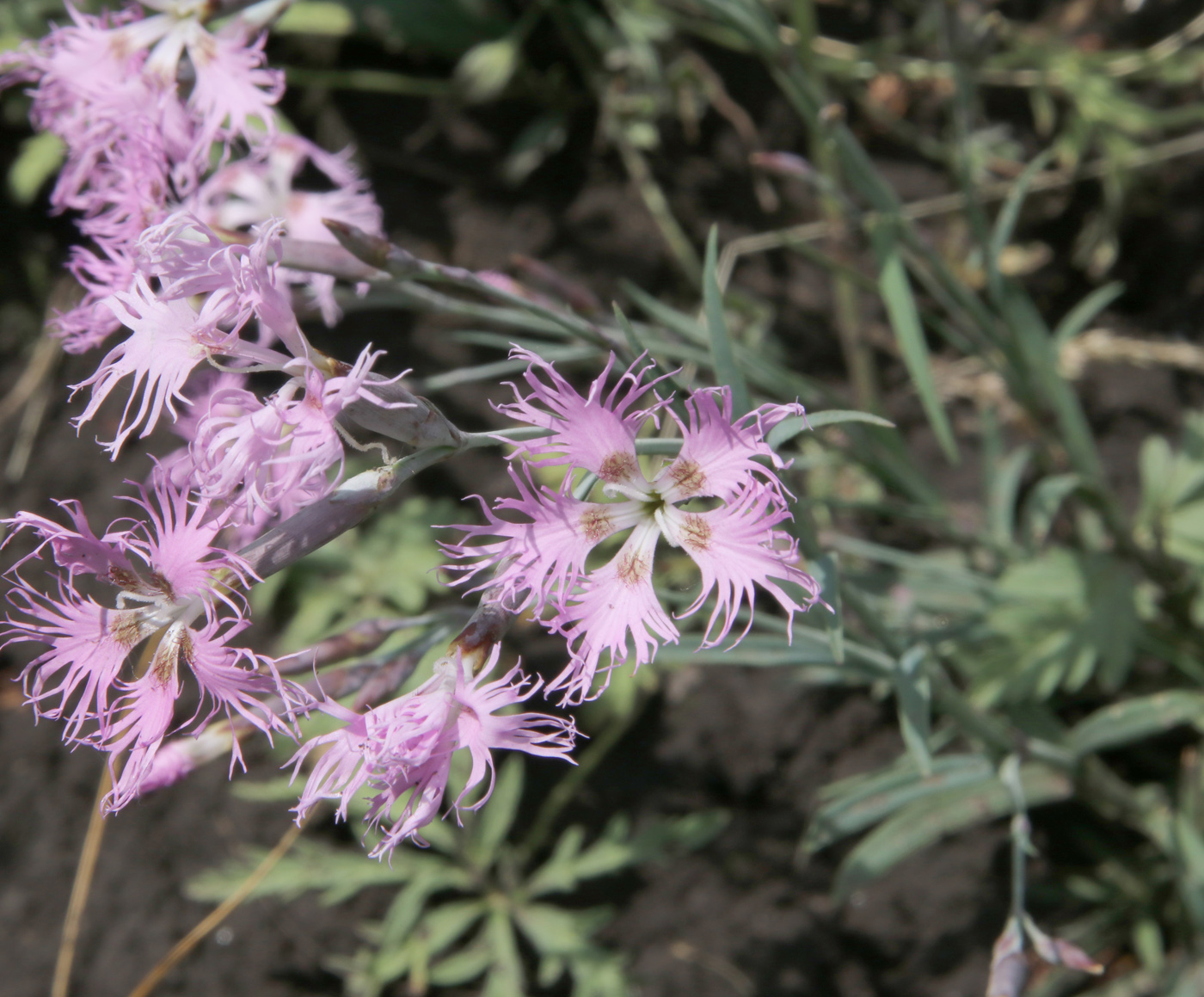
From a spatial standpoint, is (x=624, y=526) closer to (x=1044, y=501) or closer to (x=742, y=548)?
(x=742, y=548)

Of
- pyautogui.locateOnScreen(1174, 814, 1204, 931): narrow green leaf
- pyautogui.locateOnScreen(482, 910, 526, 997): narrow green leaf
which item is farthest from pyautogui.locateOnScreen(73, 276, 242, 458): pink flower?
pyautogui.locateOnScreen(1174, 814, 1204, 931): narrow green leaf

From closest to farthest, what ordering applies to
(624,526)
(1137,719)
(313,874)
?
(624,526)
(1137,719)
(313,874)

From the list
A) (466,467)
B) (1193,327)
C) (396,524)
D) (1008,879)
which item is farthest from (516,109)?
(1008,879)

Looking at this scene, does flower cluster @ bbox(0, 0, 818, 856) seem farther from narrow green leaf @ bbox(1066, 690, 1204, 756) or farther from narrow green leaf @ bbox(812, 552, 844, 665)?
narrow green leaf @ bbox(1066, 690, 1204, 756)

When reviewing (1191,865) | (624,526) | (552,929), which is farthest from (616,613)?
(1191,865)

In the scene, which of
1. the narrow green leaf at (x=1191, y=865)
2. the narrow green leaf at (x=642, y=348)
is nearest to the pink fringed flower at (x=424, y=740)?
the narrow green leaf at (x=642, y=348)
